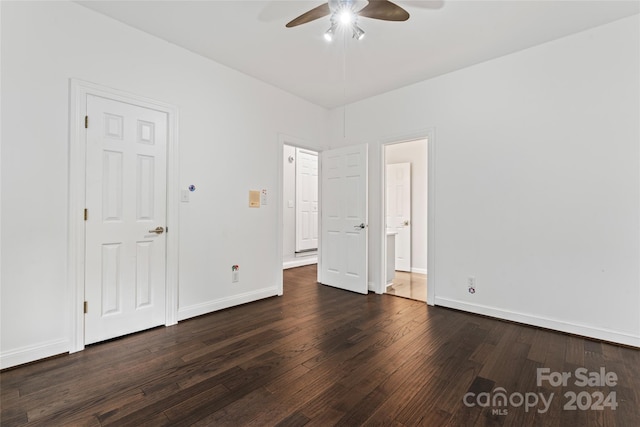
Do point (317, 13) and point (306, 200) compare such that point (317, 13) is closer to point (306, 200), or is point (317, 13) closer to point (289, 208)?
point (289, 208)

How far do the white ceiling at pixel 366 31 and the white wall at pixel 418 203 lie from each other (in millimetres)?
2072

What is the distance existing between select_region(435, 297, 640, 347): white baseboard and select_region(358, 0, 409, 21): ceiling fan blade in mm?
2913

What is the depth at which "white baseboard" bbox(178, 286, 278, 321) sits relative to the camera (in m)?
3.08

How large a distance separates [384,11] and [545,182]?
87.9 inches

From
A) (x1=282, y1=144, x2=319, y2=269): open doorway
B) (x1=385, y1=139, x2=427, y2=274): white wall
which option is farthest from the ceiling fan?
(x1=282, y1=144, x2=319, y2=269): open doorway

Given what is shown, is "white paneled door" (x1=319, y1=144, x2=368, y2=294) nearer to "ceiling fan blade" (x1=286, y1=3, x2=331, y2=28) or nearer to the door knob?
"ceiling fan blade" (x1=286, y1=3, x2=331, y2=28)

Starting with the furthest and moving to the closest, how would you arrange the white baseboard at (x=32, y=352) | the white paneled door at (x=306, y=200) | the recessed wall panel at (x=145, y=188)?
the white paneled door at (x=306, y=200) → the recessed wall panel at (x=145, y=188) → the white baseboard at (x=32, y=352)

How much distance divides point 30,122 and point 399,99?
3.70 m

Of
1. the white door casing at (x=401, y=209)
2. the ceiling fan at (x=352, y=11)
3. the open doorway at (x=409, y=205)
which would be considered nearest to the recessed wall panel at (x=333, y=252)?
Answer: the open doorway at (x=409, y=205)

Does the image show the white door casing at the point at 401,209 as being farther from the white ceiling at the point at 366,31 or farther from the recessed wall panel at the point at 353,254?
the white ceiling at the point at 366,31

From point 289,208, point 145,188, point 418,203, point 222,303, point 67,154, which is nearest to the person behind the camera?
point 67,154

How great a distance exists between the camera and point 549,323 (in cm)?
285

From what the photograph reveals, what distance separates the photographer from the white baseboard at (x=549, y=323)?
2.53m

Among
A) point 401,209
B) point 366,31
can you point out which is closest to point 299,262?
point 401,209
